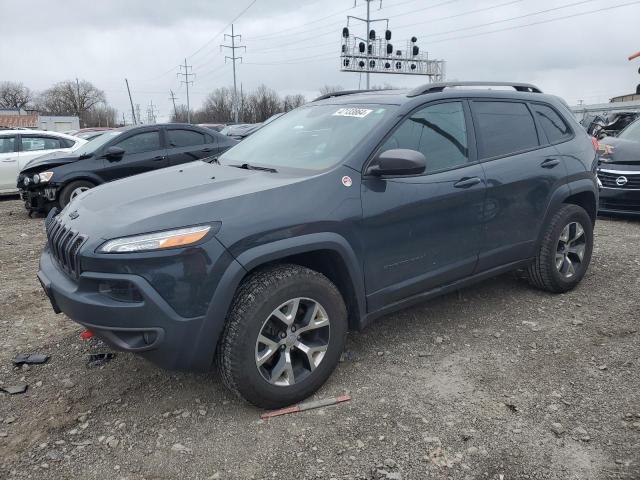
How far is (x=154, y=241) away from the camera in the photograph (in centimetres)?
248

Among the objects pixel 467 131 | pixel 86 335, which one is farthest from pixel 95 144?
pixel 467 131

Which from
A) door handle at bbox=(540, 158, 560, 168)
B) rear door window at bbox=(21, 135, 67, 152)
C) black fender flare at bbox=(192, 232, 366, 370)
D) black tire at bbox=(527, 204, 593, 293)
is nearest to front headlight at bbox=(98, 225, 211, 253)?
black fender flare at bbox=(192, 232, 366, 370)

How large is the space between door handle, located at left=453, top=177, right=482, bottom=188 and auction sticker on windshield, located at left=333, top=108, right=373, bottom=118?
787 mm

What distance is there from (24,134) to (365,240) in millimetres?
10552

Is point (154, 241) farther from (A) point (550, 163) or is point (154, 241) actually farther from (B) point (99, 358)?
(A) point (550, 163)

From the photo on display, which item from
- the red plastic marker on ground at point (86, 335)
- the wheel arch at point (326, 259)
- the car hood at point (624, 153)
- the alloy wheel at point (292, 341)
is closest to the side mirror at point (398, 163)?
the wheel arch at point (326, 259)

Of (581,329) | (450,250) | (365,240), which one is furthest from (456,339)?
(365,240)

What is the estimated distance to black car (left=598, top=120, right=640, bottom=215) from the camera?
7.43 m

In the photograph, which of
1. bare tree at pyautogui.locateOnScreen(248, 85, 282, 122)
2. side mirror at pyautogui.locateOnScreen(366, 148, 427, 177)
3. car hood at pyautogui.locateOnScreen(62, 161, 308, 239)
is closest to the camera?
car hood at pyautogui.locateOnScreen(62, 161, 308, 239)

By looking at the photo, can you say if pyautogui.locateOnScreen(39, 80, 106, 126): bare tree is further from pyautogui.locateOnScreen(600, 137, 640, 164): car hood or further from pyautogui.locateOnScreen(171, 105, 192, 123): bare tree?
pyautogui.locateOnScreen(600, 137, 640, 164): car hood

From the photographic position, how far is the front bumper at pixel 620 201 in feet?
24.4

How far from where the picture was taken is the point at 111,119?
4208 inches

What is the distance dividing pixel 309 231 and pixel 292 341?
627mm

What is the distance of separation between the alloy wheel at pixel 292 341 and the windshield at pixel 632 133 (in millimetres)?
7484
